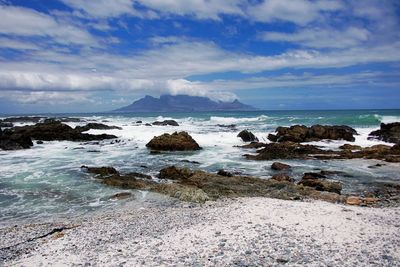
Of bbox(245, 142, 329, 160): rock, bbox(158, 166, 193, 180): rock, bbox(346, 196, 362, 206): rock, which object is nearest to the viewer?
bbox(346, 196, 362, 206): rock

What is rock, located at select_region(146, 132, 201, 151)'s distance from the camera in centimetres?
2856

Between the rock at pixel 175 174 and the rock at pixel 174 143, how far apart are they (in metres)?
10.1

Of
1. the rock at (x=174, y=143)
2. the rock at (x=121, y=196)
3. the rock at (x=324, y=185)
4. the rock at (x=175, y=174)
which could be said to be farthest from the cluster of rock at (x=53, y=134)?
the rock at (x=324, y=185)

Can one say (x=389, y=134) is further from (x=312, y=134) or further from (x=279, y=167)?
(x=279, y=167)

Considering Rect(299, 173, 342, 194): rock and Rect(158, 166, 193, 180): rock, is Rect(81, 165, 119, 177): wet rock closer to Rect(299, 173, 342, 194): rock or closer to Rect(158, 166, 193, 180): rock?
Rect(158, 166, 193, 180): rock

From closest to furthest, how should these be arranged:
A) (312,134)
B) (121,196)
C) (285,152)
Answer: (121,196), (285,152), (312,134)

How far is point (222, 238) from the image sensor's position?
8672mm

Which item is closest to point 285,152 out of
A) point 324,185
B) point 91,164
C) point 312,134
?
point 312,134

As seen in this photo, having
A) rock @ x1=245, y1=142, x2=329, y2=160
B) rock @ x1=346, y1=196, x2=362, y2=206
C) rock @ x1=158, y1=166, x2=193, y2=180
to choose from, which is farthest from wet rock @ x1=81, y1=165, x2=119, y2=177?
rock @ x1=346, y1=196, x2=362, y2=206

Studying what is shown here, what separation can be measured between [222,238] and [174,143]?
66.4 feet

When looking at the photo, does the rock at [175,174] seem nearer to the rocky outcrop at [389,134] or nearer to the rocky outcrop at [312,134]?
the rocky outcrop at [312,134]

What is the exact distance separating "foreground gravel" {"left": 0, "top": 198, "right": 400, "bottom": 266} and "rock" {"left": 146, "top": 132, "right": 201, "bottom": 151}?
54.6 feet

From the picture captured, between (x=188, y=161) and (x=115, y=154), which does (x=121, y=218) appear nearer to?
(x=188, y=161)

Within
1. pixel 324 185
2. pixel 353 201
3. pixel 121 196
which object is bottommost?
pixel 121 196
